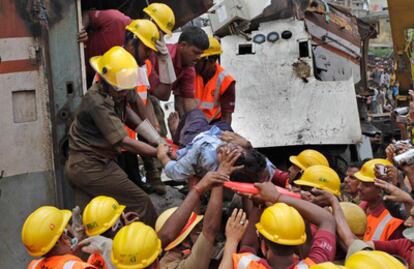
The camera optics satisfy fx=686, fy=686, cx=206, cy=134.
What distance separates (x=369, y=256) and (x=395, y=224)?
1.42 m

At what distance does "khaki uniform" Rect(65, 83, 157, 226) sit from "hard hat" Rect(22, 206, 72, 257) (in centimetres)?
93

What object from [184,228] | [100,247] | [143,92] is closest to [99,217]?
[100,247]

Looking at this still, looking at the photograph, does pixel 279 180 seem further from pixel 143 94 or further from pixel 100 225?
pixel 143 94

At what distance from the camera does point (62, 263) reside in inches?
120

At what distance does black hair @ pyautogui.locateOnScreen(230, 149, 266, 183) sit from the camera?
11.3 feet

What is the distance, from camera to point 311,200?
339 cm

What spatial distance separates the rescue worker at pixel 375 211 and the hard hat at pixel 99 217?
55.8 inches

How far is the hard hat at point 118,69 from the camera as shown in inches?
165

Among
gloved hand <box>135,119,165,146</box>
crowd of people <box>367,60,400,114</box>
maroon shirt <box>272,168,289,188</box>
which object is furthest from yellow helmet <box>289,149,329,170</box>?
crowd of people <box>367,60,400,114</box>

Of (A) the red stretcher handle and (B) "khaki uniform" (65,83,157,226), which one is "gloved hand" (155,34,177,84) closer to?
(B) "khaki uniform" (65,83,157,226)

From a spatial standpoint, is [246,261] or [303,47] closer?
[246,261]

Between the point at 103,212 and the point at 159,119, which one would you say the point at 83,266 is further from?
the point at 159,119

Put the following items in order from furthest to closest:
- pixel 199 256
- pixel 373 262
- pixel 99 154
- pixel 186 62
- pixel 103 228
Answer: pixel 186 62
pixel 99 154
pixel 103 228
pixel 199 256
pixel 373 262

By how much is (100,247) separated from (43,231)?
11.4 inches
